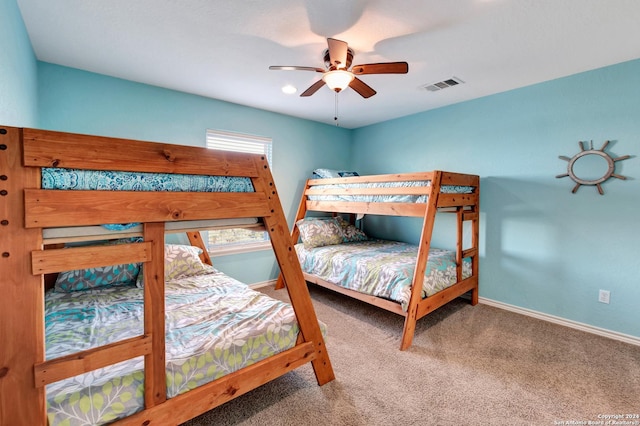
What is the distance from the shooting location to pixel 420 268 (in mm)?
2479

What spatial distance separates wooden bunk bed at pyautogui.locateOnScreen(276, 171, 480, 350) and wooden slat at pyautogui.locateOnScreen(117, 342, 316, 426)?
0.54 meters

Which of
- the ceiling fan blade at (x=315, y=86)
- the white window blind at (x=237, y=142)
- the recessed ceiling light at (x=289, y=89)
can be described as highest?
the recessed ceiling light at (x=289, y=89)

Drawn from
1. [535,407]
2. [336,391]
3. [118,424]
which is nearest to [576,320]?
[535,407]

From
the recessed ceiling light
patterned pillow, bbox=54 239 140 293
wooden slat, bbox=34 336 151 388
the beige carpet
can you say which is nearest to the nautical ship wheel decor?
the beige carpet

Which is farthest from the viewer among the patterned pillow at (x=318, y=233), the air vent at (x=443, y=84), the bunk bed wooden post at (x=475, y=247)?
the patterned pillow at (x=318, y=233)

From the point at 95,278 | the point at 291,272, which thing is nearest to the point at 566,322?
the point at 291,272

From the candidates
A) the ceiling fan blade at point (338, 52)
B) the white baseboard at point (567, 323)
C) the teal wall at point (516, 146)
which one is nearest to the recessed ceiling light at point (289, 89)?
the teal wall at point (516, 146)

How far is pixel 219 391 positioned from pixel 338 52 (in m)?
2.16

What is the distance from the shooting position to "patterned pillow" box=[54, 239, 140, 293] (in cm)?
224

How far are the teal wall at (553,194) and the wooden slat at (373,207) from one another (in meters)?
1.22

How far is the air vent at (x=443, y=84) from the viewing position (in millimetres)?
2838

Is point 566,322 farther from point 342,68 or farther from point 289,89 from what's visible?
point 289,89

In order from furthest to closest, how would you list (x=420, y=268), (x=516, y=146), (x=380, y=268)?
(x=516, y=146), (x=380, y=268), (x=420, y=268)

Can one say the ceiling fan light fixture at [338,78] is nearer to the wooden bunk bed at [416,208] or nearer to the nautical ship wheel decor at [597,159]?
the wooden bunk bed at [416,208]
